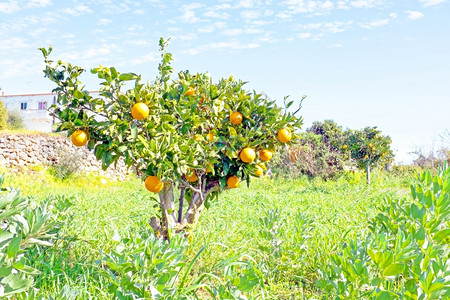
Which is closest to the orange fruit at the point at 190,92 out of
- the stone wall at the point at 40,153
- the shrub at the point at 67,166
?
the shrub at the point at 67,166

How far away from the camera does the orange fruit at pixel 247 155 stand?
291 centimetres

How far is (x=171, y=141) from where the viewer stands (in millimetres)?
2582

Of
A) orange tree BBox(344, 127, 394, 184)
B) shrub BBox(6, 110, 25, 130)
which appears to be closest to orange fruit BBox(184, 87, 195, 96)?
orange tree BBox(344, 127, 394, 184)

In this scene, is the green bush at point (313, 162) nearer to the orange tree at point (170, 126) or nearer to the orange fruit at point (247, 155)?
the orange tree at point (170, 126)

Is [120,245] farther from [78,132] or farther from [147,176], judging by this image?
[78,132]

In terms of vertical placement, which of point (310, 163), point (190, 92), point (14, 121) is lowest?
point (310, 163)

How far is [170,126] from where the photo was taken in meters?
2.72

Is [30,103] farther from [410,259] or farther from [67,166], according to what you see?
[410,259]

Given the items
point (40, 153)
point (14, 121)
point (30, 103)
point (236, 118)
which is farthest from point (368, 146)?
point (30, 103)

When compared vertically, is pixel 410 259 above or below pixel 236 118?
below

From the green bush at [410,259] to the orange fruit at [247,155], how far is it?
104 cm

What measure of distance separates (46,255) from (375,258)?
8.97ft

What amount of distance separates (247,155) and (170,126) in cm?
Result: 62

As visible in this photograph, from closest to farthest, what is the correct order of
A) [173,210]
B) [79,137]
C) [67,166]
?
[79,137], [173,210], [67,166]
